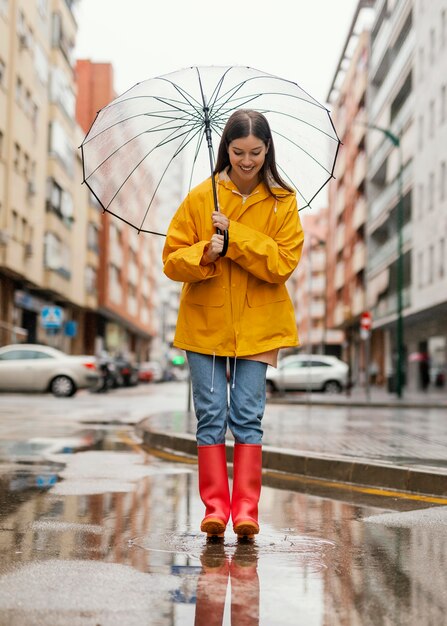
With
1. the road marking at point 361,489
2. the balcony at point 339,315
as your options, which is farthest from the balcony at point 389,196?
the road marking at point 361,489

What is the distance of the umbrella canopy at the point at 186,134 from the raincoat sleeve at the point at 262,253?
2.03ft

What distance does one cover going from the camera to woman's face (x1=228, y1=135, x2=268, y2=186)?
5.24 meters

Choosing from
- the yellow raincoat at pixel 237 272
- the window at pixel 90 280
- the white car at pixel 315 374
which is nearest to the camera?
the yellow raincoat at pixel 237 272

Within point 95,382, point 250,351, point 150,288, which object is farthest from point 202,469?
point 150,288

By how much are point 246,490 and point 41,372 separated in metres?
27.3

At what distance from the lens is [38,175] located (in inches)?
1897

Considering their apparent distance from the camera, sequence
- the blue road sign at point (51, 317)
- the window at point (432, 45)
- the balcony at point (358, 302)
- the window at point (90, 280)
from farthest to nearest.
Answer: the balcony at point (358, 302) → the window at point (90, 280) → the window at point (432, 45) → the blue road sign at point (51, 317)

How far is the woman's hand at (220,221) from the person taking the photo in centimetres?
505

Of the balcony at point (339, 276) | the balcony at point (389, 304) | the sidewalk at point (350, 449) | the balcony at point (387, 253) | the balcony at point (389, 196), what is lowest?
the sidewalk at point (350, 449)

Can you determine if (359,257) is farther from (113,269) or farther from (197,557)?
(197,557)

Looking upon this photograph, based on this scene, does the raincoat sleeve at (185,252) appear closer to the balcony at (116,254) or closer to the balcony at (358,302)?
the balcony at (358,302)

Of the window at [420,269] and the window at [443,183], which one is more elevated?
the window at [443,183]

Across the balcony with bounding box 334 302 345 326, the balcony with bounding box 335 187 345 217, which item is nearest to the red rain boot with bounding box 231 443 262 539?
the balcony with bounding box 334 302 345 326

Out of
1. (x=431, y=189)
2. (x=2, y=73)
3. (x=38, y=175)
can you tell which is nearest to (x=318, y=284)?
(x=431, y=189)
